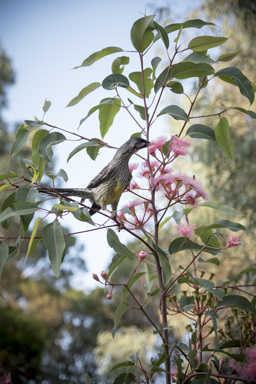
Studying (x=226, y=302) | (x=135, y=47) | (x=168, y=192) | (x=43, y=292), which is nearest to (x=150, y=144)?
(x=168, y=192)

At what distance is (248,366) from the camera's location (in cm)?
70

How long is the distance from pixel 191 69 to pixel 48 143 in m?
0.47

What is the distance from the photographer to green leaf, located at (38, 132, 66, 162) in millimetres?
870

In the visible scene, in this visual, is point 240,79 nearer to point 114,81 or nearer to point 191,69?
point 191,69

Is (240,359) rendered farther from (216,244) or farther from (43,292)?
(43,292)

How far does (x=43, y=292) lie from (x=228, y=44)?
26.7 feet

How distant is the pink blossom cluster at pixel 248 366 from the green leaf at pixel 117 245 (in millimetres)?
350

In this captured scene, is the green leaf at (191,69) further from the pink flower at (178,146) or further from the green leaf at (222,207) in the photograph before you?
the green leaf at (222,207)

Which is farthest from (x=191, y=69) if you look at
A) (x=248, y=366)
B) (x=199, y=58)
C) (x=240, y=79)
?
(x=248, y=366)

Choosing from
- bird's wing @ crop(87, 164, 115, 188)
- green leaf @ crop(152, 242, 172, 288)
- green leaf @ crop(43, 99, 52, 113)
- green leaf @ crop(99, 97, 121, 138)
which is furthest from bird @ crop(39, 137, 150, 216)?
green leaf @ crop(152, 242, 172, 288)

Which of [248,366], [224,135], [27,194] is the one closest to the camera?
[248,366]

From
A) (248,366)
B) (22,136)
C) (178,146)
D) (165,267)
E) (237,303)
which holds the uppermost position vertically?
(22,136)

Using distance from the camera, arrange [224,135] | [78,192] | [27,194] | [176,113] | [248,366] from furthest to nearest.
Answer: [78,192], [224,135], [176,113], [27,194], [248,366]

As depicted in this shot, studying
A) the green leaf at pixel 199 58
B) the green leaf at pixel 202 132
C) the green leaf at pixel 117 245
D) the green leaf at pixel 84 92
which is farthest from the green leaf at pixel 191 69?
the green leaf at pixel 117 245
